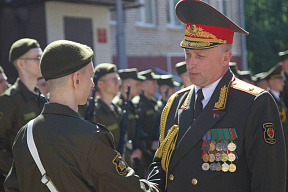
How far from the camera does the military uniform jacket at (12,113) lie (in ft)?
16.0

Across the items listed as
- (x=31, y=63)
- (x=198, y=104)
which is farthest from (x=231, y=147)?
(x=31, y=63)

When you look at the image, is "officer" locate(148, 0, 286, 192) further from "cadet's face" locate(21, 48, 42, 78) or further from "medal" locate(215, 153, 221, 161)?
"cadet's face" locate(21, 48, 42, 78)

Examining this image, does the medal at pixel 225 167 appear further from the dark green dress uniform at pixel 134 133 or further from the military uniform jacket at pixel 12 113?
the dark green dress uniform at pixel 134 133

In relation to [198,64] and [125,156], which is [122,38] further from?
[198,64]

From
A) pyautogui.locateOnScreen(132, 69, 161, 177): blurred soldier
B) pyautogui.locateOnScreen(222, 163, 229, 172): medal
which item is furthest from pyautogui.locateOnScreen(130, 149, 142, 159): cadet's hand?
pyautogui.locateOnScreen(222, 163, 229, 172): medal

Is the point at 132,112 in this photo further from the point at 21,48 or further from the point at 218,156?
the point at 218,156

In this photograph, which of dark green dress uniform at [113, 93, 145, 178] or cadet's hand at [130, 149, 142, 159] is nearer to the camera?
cadet's hand at [130, 149, 142, 159]

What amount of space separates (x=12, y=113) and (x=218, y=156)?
2.55 m

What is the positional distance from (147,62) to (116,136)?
1109cm

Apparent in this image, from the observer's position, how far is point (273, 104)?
3240 mm

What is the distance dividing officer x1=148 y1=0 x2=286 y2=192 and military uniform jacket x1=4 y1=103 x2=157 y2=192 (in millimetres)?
612

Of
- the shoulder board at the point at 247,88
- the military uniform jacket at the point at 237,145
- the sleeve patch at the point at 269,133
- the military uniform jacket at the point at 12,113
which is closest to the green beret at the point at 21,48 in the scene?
the military uniform jacket at the point at 12,113

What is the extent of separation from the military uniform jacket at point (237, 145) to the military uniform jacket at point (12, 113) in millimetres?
1984

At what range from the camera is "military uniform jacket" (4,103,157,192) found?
107 inches
